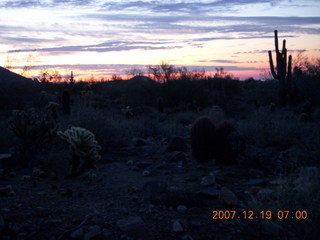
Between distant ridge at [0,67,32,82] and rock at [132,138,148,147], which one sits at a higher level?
distant ridge at [0,67,32,82]

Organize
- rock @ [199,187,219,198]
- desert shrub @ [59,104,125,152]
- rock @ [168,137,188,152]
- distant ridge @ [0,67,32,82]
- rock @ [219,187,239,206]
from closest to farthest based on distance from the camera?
rock @ [219,187,239,206] < rock @ [199,187,219,198] < rock @ [168,137,188,152] < desert shrub @ [59,104,125,152] < distant ridge @ [0,67,32,82]

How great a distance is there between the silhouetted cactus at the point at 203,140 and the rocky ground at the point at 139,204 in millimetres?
266

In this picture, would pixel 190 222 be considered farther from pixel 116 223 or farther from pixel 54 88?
pixel 54 88

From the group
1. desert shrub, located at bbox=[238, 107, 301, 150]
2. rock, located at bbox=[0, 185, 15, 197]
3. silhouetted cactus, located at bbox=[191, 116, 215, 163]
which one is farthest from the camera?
desert shrub, located at bbox=[238, 107, 301, 150]

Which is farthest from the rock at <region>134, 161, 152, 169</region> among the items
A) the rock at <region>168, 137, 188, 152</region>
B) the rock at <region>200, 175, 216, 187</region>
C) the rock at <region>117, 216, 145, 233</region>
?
the rock at <region>117, 216, 145, 233</region>

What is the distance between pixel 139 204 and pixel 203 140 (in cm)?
323

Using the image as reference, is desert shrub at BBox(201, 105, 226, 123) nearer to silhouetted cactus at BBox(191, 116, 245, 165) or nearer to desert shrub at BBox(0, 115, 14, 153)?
silhouetted cactus at BBox(191, 116, 245, 165)

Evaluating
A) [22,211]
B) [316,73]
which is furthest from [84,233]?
[316,73]

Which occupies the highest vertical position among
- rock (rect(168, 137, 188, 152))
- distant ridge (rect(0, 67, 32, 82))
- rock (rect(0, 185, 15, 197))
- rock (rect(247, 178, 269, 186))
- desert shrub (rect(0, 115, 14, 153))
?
distant ridge (rect(0, 67, 32, 82))

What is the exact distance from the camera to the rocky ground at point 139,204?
4586 millimetres

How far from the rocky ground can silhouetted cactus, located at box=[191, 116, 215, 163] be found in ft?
0.87

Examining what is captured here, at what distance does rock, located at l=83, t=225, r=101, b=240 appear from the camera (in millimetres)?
4427

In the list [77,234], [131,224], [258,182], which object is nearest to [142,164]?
[258,182]

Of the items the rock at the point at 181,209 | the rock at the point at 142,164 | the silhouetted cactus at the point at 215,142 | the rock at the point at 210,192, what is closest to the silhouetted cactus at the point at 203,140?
the silhouetted cactus at the point at 215,142
